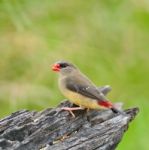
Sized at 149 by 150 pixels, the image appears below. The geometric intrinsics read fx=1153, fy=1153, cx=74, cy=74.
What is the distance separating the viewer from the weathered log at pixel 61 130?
15.3ft

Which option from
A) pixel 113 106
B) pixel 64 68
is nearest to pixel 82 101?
pixel 113 106

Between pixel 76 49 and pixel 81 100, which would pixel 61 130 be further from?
pixel 76 49

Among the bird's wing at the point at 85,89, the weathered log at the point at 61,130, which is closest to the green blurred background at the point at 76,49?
the bird's wing at the point at 85,89

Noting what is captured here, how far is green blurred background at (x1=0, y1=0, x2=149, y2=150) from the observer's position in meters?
6.50

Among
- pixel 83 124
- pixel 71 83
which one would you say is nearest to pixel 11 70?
pixel 71 83

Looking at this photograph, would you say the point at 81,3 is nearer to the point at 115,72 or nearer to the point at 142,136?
the point at 115,72

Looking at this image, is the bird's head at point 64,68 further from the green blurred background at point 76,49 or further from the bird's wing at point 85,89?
the green blurred background at point 76,49

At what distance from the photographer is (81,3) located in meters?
6.86

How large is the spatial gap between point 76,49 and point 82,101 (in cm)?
161

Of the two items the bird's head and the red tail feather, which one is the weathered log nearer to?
the red tail feather

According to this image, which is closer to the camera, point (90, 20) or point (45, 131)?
point (45, 131)

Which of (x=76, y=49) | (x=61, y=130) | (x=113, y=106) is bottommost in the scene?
(x=61, y=130)

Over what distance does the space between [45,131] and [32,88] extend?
1800 millimetres

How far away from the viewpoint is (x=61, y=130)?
4.84 m
